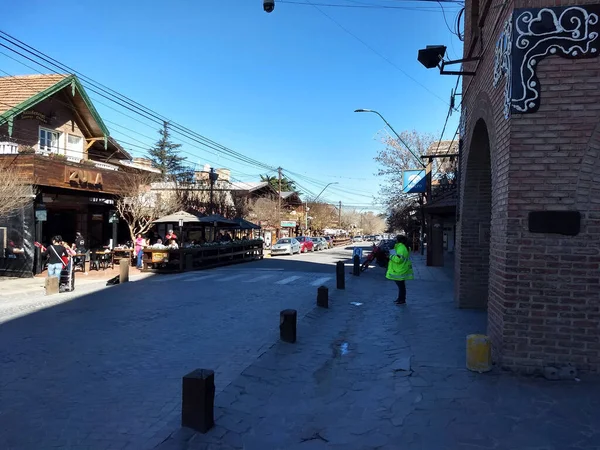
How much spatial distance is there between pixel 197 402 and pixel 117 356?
284 cm

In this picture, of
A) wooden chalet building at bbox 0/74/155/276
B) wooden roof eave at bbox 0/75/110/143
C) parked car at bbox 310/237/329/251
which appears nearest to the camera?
wooden chalet building at bbox 0/74/155/276

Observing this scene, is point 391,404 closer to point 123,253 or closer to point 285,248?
point 123,253

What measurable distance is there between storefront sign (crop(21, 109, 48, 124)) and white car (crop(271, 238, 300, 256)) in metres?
19.4

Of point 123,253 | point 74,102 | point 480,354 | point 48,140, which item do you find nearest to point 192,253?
point 123,253

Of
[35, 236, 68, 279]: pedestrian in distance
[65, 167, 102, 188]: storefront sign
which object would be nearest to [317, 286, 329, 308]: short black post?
[35, 236, 68, 279]: pedestrian in distance

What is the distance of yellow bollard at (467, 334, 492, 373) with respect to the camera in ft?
17.1

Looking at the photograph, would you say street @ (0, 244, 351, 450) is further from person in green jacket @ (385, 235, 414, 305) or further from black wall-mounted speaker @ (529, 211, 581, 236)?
black wall-mounted speaker @ (529, 211, 581, 236)

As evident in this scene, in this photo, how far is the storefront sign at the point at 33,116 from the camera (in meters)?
19.0

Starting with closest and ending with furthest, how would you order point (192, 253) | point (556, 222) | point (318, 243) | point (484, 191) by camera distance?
1. point (556, 222)
2. point (484, 191)
3. point (192, 253)
4. point (318, 243)

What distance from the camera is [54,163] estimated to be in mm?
17219

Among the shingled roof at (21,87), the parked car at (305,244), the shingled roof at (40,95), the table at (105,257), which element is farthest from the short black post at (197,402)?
the parked car at (305,244)

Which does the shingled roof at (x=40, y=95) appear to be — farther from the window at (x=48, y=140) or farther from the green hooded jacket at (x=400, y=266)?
the green hooded jacket at (x=400, y=266)

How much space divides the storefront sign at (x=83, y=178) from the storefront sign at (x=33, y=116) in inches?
127

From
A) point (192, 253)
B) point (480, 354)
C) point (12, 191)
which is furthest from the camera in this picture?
point (192, 253)
